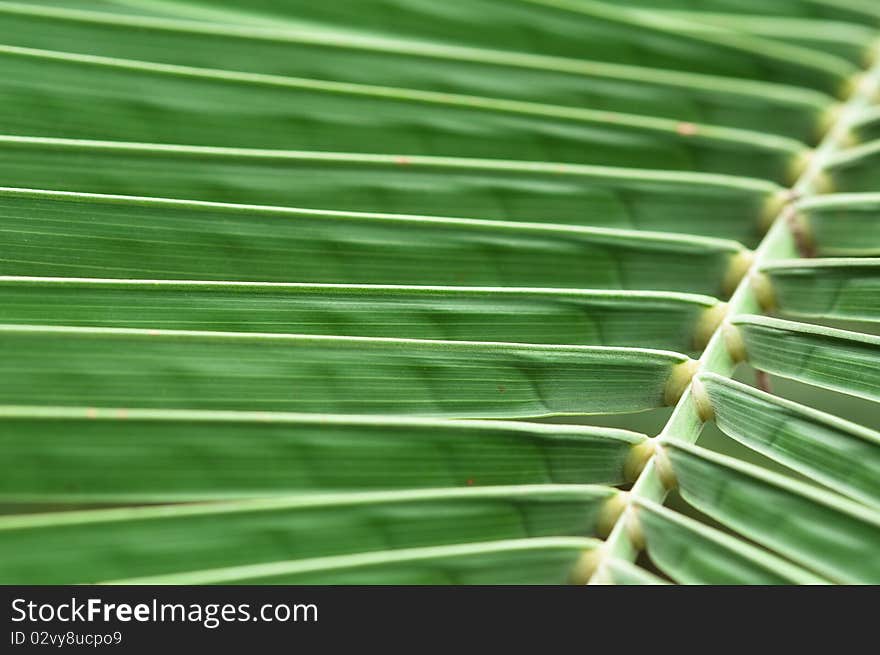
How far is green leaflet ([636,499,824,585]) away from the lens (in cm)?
52

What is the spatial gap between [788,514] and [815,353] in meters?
0.16

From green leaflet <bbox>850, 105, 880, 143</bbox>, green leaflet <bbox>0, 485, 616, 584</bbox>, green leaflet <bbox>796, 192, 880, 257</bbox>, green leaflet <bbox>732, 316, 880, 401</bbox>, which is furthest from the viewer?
green leaflet <bbox>850, 105, 880, 143</bbox>

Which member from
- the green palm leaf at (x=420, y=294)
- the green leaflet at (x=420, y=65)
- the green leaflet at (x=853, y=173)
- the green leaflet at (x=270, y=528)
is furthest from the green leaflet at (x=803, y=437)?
the green leaflet at (x=420, y=65)

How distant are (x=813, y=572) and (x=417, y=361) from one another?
0.31 metres

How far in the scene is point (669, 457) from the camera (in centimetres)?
62

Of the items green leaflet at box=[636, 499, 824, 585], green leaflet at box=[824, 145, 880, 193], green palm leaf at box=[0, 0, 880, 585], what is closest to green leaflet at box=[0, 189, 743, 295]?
green palm leaf at box=[0, 0, 880, 585]

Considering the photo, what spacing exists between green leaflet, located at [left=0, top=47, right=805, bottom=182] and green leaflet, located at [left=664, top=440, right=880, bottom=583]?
0.33 m

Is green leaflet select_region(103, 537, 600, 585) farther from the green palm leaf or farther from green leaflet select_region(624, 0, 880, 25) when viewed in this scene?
green leaflet select_region(624, 0, 880, 25)

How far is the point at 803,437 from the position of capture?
60cm

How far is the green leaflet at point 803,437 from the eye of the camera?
0.57 metres

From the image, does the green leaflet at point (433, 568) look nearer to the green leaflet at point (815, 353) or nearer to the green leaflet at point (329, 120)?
the green leaflet at point (815, 353)

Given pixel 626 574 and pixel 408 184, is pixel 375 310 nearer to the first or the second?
pixel 408 184

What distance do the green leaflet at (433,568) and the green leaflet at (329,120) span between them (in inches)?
14.2

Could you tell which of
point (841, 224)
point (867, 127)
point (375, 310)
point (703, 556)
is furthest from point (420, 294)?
point (867, 127)
